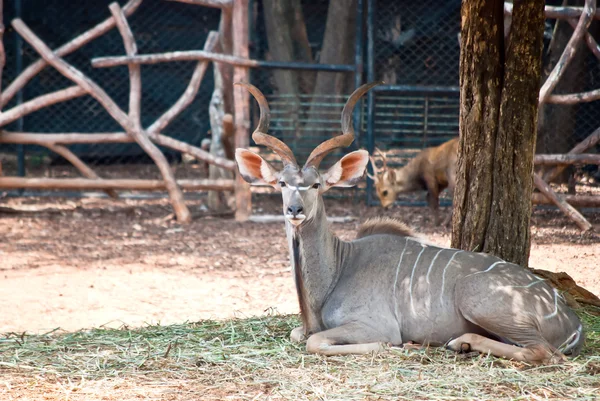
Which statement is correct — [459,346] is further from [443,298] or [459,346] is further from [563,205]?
[563,205]

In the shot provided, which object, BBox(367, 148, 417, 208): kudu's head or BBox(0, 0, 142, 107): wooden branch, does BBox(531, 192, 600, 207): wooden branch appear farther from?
BBox(0, 0, 142, 107): wooden branch

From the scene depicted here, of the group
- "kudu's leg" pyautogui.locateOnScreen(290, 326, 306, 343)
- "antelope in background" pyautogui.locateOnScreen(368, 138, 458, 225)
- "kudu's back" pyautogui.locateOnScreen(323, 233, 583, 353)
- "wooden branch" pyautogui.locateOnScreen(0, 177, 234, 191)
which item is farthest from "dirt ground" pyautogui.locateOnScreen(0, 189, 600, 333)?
"kudu's back" pyautogui.locateOnScreen(323, 233, 583, 353)

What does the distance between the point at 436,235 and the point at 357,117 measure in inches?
75.5

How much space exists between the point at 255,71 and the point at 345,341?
7630 mm

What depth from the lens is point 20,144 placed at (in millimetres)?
8883

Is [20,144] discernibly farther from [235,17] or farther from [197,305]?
[197,305]

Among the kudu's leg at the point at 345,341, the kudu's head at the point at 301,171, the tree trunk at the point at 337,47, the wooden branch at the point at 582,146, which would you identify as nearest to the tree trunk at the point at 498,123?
the kudu's head at the point at 301,171

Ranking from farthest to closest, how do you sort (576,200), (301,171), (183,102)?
(183,102), (576,200), (301,171)

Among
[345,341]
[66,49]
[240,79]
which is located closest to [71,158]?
[66,49]

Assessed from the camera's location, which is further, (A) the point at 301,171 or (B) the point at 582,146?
(B) the point at 582,146

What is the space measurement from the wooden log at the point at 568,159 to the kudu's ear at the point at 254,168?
4.64m

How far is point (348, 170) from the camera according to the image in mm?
4023

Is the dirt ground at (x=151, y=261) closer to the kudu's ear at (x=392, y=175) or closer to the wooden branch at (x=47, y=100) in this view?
the kudu's ear at (x=392, y=175)

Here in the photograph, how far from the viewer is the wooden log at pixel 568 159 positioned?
7820 mm
